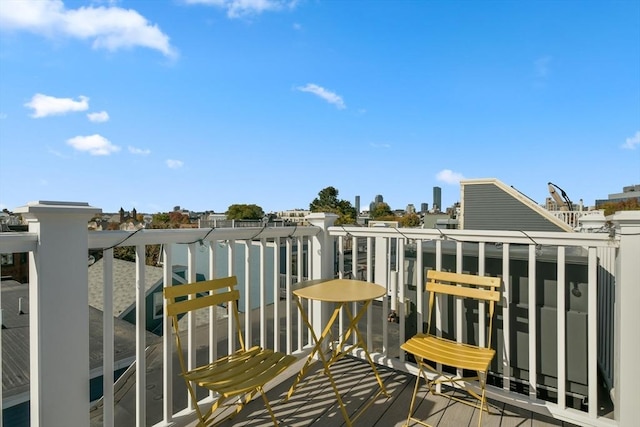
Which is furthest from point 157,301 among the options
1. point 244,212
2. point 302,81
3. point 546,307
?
point 244,212

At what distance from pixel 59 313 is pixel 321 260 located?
6.99 feet

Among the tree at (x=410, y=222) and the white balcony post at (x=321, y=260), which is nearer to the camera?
the white balcony post at (x=321, y=260)

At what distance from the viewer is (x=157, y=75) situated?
646 cm

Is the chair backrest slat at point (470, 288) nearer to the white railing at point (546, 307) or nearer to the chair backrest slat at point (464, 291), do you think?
the chair backrest slat at point (464, 291)

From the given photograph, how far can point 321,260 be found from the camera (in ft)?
10.3

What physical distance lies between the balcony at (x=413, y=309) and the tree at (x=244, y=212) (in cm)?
4550

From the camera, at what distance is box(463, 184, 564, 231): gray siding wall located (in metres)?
8.46

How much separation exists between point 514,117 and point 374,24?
325 inches

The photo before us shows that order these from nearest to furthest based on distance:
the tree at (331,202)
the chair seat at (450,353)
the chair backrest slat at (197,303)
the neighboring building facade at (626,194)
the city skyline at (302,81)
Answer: the chair backrest slat at (197,303)
the chair seat at (450,353)
the city skyline at (302,81)
the neighboring building facade at (626,194)
the tree at (331,202)

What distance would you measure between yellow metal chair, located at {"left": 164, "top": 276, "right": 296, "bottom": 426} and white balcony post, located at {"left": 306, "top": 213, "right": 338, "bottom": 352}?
111 centimetres

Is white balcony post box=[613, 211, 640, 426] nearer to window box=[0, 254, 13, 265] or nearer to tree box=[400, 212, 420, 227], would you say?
window box=[0, 254, 13, 265]

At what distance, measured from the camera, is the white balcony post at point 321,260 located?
3152 millimetres

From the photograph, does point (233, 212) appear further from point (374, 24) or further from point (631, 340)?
point (631, 340)

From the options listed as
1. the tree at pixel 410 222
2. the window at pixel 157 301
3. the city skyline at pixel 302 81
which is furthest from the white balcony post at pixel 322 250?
the tree at pixel 410 222
